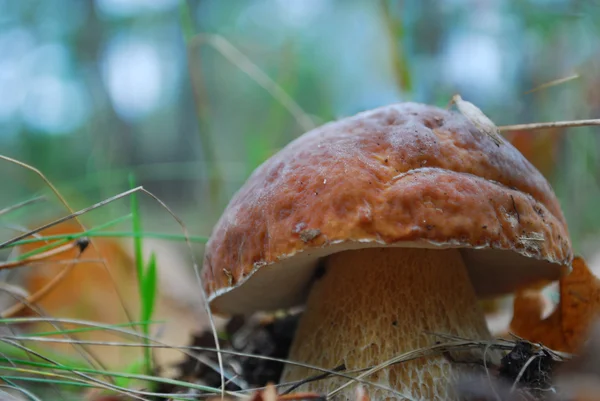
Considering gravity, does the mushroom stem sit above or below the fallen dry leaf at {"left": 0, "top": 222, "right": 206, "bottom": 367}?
above

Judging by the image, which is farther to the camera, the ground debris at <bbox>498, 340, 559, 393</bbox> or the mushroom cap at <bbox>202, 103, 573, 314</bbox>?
the ground debris at <bbox>498, 340, 559, 393</bbox>

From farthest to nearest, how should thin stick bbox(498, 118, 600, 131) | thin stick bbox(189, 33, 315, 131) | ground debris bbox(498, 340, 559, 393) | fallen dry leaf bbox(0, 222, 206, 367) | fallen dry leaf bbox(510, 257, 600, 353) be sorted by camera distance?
fallen dry leaf bbox(0, 222, 206, 367) < thin stick bbox(189, 33, 315, 131) < fallen dry leaf bbox(510, 257, 600, 353) < thin stick bbox(498, 118, 600, 131) < ground debris bbox(498, 340, 559, 393)

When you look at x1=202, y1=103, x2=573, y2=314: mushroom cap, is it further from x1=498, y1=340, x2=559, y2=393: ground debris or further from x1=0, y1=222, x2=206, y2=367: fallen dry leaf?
x1=0, y1=222, x2=206, y2=367: fallen dry leaf

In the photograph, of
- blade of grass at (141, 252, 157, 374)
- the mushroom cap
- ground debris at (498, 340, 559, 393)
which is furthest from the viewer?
blade of grass at (141, 252, 157, 374)

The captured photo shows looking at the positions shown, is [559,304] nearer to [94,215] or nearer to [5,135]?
[94,215]

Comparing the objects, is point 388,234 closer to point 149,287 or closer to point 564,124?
point 564,124

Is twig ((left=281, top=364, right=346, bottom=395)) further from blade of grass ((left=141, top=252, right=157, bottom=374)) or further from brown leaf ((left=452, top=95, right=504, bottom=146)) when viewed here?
brown leaf ((left=452, top=95, right=504, bottom=146))

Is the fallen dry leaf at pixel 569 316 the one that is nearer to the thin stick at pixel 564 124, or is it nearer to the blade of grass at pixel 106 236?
the thin stick at pixel 564 124

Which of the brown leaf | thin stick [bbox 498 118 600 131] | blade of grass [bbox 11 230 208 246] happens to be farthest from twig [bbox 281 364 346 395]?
thin stick [bbox 498 118 600 131]

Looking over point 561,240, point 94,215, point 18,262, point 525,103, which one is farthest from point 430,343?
point 525,103

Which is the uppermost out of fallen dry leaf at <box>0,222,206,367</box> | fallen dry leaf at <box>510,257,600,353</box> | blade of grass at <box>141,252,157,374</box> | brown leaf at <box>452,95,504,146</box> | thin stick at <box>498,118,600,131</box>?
brown leaf at <box>452,95,504,146</box>
